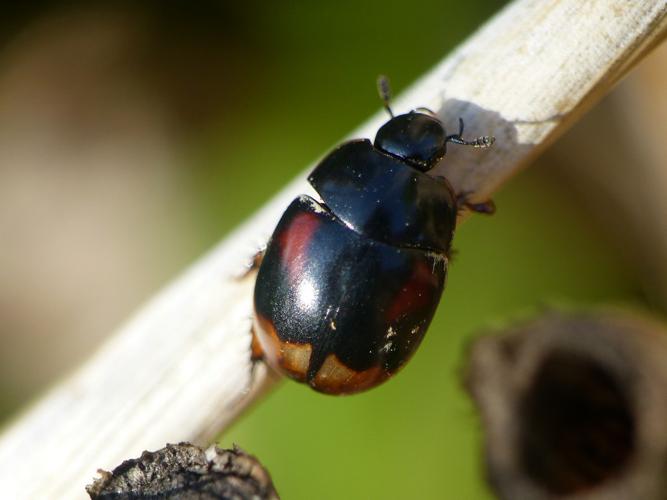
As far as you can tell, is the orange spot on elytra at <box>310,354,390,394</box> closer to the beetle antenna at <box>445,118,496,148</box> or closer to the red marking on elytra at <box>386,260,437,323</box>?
the red marking on elytra at <box>386,260,437,323</box>

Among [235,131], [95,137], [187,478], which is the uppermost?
[95,137]

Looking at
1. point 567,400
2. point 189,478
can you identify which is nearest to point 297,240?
point 189,478

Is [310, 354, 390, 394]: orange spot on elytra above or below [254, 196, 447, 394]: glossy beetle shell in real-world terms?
below

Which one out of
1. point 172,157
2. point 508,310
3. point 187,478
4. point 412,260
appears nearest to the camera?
point 187,478

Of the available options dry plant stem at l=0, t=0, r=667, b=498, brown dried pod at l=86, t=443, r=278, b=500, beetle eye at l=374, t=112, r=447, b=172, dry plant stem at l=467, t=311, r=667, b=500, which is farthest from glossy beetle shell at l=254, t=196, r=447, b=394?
dry plant stem at l=467, t=311, r=667, b=500

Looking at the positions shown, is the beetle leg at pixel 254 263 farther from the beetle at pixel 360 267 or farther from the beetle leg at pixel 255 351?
the beetle leg at pixel 255 351

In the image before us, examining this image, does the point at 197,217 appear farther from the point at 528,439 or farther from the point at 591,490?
the point at 591,490

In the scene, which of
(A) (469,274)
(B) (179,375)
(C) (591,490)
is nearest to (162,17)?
(A) (469,274)

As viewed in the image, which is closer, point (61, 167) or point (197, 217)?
point (197, 217)

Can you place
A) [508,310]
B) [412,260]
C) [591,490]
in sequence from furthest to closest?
[508,310], [591,490], [412,260]
